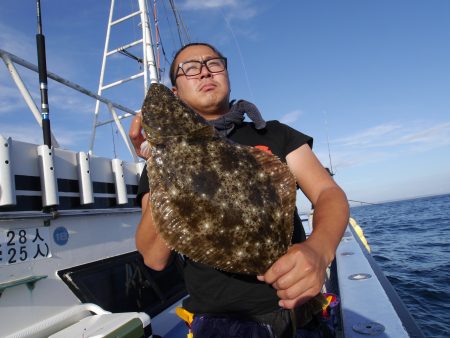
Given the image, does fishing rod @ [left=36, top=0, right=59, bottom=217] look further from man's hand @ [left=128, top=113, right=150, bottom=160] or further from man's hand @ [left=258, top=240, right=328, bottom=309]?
man's hand @ [left=258, top=240, right=328, bottom=309]

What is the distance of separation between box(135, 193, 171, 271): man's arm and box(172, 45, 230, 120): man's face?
0.89 meters

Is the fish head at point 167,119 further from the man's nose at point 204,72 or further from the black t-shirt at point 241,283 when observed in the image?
the black t-shirt at point 241,283

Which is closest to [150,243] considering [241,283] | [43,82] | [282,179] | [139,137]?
[241,283]

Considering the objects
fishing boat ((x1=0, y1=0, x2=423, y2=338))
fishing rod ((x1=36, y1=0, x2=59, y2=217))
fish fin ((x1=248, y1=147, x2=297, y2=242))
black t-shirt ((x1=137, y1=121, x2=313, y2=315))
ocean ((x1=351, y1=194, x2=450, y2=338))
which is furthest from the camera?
ocean ((x1=351, y1=194, x2=450, y2=338))

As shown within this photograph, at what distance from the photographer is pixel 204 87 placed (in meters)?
2.46

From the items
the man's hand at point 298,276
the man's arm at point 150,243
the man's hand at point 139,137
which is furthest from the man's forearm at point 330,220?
the man's hand at point 139,137

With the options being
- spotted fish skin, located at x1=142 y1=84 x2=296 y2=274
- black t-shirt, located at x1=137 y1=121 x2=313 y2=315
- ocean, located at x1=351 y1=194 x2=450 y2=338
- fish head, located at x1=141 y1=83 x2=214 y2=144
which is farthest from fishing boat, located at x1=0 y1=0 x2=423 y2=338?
ocean, located at x1=351 y1=194 x2=450 y2=338

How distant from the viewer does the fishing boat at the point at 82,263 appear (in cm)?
308

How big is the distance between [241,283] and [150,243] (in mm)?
667

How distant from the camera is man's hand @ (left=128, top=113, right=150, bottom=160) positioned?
2.32m

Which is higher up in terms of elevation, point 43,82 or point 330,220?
point 43,82

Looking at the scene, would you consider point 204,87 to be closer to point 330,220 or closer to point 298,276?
point 330,220

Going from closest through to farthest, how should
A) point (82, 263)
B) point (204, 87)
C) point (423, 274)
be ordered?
point (204, 87)
point (82, 263)
point (423, 274)

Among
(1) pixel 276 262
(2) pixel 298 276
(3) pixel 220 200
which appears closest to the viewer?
(2) pixel 298 276
